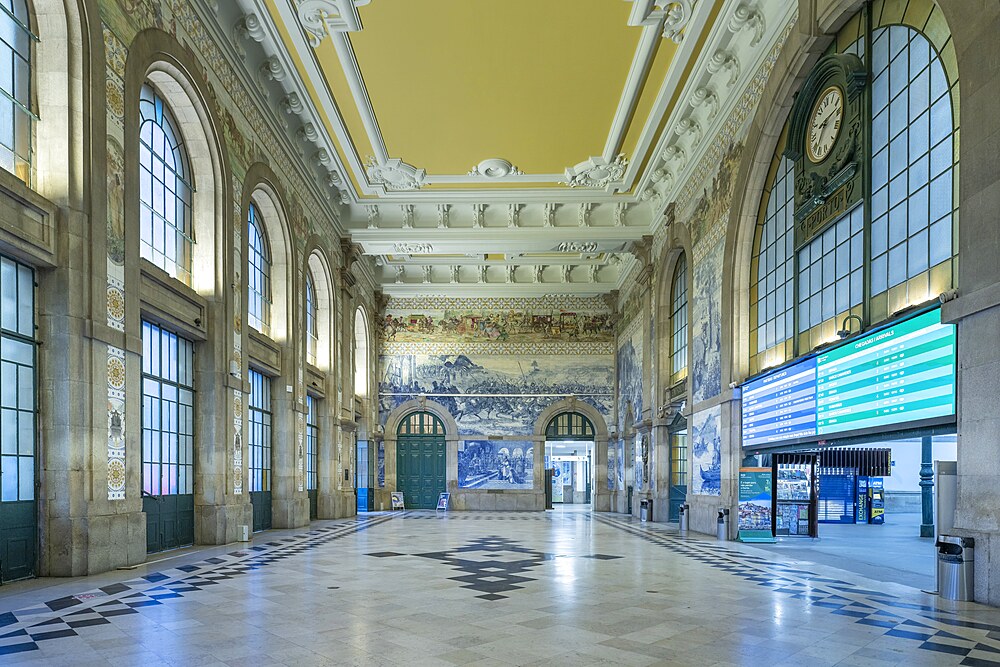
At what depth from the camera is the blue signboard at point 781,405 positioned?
12.6 metres

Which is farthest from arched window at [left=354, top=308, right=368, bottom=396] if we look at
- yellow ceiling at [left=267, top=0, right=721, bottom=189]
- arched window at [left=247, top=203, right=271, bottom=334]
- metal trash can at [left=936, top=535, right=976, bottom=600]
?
metal trash can at [left=936, top=535, right=976, bottom=600]

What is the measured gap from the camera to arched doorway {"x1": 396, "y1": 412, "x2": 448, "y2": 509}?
32.4m

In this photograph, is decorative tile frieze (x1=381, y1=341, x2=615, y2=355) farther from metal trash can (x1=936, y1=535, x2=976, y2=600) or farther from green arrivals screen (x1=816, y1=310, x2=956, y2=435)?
metal trash can (x1=936, y1=535, x2=976, y2=600)

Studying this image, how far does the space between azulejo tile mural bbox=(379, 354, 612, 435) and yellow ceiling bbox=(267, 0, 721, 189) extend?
12912mm

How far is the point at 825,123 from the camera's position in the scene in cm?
1258

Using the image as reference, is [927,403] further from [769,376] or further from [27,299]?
[27,299]

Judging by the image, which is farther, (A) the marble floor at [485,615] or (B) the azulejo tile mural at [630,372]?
(B) the azulejo tile mural at [630,372]

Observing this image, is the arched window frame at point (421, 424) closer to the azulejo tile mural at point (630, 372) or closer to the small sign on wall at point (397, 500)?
the small sign on wall at point (397, 500)

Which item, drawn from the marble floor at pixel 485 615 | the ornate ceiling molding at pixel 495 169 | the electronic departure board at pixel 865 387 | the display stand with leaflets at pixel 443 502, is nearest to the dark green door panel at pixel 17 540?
the marble floor at pixel 485 615

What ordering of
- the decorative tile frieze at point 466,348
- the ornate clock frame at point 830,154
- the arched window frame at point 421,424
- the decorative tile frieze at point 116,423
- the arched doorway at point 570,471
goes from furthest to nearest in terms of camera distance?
1. the arched doorway at point 570,471
2. the decorative tile frieze at point 466,348
3. the arched window frame at point 421,424
4. the ornate clock frame at point 830,154
5. the decorative tile frieze at point 116,423

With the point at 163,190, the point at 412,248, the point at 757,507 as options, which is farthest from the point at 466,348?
the point at 163,190

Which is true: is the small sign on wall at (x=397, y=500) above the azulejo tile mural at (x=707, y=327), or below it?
below

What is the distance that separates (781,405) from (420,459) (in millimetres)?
21345

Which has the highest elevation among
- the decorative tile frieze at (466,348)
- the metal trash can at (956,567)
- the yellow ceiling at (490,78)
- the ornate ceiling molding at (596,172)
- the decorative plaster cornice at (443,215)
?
the yellow ceiling at (490,78)
